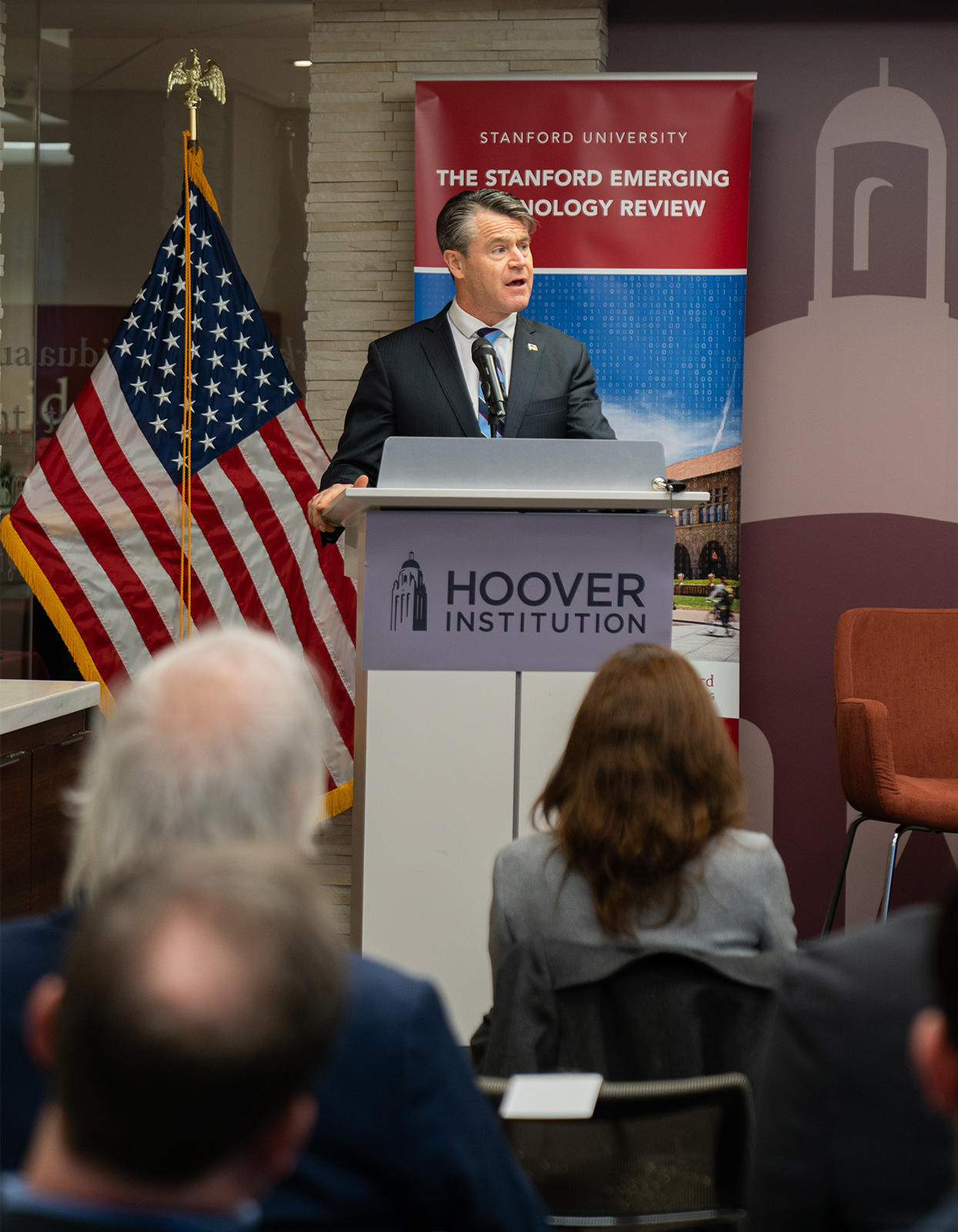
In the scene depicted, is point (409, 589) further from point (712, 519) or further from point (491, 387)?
point (712, 519)

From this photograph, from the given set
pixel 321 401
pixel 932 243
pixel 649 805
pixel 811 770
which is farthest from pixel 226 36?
pixel 649 805

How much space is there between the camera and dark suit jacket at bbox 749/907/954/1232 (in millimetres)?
1026

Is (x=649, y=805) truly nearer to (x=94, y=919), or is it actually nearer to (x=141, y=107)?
(x=94, y=919)

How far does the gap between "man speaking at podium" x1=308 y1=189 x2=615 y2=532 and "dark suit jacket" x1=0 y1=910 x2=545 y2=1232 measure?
2494 mm

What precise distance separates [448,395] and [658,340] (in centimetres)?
142

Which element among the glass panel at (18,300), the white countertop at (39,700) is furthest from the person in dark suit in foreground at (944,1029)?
the glass panel at (18,300)

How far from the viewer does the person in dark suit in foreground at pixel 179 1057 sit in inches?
25.2

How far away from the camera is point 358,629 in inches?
107

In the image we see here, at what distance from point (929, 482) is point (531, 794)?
9.41ft

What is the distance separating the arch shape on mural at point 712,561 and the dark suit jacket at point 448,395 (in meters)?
1.37

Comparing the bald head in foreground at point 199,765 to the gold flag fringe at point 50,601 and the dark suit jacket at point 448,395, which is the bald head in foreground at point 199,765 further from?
the gold flag fringe at point 50,601

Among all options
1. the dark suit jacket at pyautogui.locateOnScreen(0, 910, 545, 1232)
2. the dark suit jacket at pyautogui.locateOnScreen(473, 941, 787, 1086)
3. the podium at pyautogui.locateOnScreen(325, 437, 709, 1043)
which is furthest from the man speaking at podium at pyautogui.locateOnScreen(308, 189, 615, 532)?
the dark suit jacket at pyautogui.locateOnScreen(0, 910, 545, 1232)

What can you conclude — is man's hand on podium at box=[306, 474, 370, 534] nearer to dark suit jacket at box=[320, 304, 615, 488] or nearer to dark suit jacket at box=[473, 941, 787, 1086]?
dark suit jacket at box=[320, 304, 615, 488]

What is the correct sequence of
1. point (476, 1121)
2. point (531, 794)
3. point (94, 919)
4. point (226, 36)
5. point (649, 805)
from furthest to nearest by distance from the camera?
point (226, 36), point (531, 794), point (649, 805), point (476, 1121), point (94, 919)
